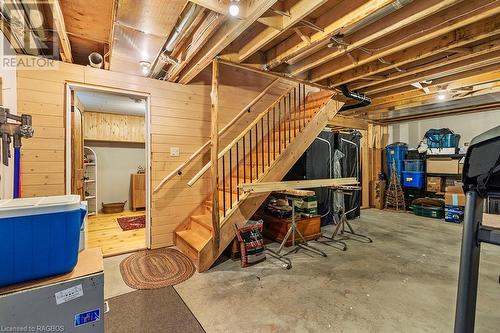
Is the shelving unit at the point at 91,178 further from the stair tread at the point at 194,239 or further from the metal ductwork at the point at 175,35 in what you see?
the metal ductwork at the point at 175,35

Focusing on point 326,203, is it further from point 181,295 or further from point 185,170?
point 181,295

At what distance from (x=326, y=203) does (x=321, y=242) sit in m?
1.19

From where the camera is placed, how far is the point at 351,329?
1.92 m

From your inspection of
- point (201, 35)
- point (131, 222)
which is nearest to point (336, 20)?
point (201, 35)

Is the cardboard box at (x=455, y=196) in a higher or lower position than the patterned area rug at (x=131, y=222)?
higher

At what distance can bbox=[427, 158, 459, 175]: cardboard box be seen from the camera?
5728 millimetres

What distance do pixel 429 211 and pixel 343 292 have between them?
15.7ft

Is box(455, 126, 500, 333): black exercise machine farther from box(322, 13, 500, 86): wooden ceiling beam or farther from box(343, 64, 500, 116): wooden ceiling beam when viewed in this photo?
box(343, 64, 500, 116): wooden ceiling beam

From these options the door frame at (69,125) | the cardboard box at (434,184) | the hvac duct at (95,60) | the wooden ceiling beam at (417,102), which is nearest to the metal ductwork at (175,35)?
the door frame at (69,125)

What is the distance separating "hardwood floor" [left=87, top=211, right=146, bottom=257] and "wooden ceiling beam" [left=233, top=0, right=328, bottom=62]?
3.09 metres

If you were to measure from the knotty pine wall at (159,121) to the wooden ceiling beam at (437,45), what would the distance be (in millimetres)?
1633

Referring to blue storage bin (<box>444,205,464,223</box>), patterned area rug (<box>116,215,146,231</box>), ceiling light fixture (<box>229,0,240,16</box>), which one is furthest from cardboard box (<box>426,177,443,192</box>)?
patterned area rug (<box>116,215,146,231</box>)

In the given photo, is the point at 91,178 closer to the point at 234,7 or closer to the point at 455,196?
the point at 234,7

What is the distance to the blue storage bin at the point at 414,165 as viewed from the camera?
249 inches
